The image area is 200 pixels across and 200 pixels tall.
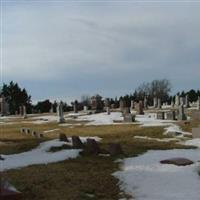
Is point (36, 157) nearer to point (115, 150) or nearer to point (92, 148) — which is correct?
point (92, 148)

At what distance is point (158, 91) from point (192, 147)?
10173 centimetres

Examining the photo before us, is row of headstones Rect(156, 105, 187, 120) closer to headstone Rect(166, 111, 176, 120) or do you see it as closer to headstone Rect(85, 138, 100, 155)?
headstone Rect(166, 111, 176, 120)

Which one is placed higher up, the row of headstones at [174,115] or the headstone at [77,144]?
the row of headstones at [174,115]

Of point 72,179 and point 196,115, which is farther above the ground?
point 196,115

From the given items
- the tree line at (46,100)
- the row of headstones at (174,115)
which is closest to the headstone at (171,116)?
the row of headstones at (174,115)

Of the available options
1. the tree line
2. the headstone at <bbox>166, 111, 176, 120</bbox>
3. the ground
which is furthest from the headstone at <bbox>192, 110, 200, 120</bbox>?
the tree line

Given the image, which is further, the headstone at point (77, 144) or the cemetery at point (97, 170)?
the headstone at point (77, 144)

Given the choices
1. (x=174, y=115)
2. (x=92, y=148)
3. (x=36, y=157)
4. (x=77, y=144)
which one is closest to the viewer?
(x=92, y=148)

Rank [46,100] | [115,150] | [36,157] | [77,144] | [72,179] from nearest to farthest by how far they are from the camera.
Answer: [72,179] → [115,150] → [36,157] → [77,144] → [46,100]

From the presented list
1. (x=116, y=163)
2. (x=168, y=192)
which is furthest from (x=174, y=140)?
(x=168, y=192)

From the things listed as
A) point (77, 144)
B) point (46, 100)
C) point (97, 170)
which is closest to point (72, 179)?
point (97, 170)

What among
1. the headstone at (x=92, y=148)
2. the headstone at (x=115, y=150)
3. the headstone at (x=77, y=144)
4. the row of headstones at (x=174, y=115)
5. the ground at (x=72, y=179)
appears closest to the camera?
the ground at (x=72, y=179)

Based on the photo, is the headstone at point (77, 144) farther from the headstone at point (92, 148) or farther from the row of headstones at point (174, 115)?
the row of headstones at point (174, 115)

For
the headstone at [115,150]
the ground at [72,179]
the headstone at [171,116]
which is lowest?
the ground at [72,179]
